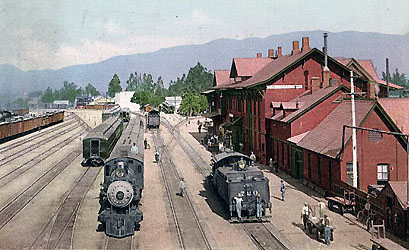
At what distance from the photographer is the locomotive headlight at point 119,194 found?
2080cm

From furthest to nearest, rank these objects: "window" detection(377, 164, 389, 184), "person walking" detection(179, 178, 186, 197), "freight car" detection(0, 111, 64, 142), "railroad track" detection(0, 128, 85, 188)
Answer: "freight car" detection(0, 111, 64, 142)
"railroad track" detection(0, 128, 85, 188)
"person walking" detection(179, 178, 186, 197)
"window" detection(377, 164, 389, 184)

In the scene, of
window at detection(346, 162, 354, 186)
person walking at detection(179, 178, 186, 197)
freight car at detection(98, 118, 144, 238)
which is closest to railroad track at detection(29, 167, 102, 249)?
freight car at detection(98, 118, 144, 238)

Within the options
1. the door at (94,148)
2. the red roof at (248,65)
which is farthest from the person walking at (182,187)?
the red roof at (248,65)

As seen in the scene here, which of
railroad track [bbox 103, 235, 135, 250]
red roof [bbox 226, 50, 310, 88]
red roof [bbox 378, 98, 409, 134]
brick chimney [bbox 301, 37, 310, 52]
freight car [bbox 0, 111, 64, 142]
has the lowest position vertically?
railroad track [bbox 103, 235, 135, 250]

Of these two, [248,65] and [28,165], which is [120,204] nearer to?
[28,165]

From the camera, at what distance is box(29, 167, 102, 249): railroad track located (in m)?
19.8

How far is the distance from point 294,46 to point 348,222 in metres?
32.9

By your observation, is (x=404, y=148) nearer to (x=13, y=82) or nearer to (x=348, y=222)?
(x=348, y=222)

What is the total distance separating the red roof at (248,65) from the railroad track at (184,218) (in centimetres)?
2222

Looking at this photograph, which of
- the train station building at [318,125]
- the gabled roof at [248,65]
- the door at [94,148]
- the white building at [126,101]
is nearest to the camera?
the train station building at [318,125]

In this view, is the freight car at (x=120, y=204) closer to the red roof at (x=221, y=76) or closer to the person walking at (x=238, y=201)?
the person walking at (x=238, y=201)

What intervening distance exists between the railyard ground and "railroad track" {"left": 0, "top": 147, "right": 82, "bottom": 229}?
15.2 inches

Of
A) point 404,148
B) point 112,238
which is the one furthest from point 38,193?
point 404,148

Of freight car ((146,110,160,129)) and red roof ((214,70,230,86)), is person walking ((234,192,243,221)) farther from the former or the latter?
freight car ((146,110,160,129))
